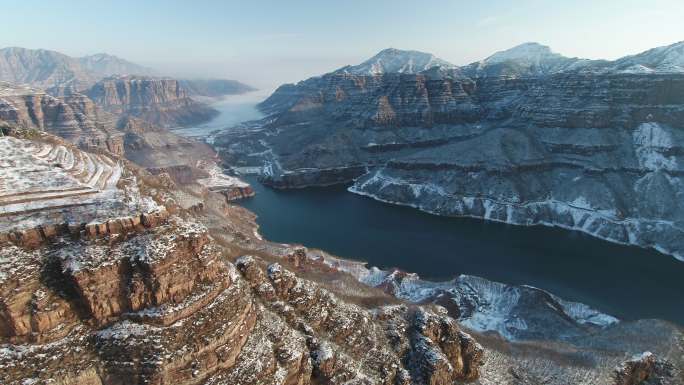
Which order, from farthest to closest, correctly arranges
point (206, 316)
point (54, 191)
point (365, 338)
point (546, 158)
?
point (546, 158) < point (365, 338) < point (54, 191) < point (206, 316)

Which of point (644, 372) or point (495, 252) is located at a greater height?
point (644, 372)

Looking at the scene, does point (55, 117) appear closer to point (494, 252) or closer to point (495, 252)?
point (494, 252)

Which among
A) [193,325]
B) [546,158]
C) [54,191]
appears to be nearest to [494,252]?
[546,158]

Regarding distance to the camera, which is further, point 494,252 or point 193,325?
point 494,252

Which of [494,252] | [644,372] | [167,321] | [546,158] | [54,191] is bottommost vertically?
[494,252]

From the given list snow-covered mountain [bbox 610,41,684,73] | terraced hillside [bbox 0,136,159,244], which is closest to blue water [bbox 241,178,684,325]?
terraced hillside [bbox 0,136,159,244]

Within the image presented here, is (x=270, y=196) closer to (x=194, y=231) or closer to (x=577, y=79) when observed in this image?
(x=194, y=231)

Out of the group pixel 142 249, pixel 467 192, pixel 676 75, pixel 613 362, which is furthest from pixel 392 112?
pixel 142 249
